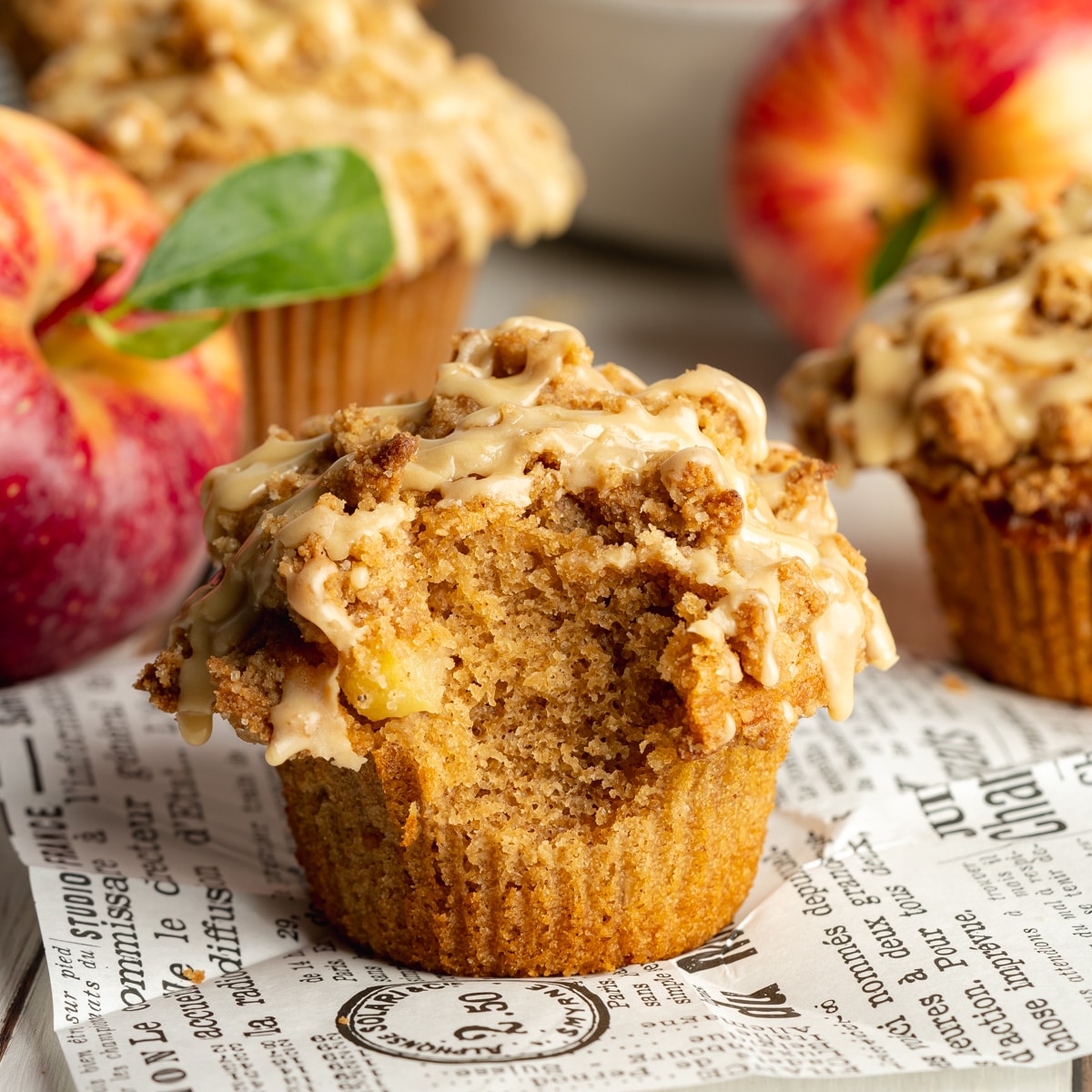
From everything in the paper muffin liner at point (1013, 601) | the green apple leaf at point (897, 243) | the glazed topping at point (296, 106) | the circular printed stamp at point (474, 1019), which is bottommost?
the circular printed stamp at point (474, 1019)

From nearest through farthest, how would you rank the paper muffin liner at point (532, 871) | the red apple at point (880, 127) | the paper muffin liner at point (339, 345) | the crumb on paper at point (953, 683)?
the paper muffin liner at point (532, 871) → the crumb on paper at point (953, 683) → the paper muffin liner at point (339, 345) → the red apple at point (880, 127)

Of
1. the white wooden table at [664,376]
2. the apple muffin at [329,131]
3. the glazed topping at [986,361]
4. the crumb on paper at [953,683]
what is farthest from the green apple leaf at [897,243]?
the crumb on paper at [953,683]

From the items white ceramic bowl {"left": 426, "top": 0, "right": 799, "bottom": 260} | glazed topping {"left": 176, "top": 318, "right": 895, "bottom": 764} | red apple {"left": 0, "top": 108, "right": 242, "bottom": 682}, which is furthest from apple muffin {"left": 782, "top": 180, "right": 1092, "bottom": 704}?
white ceramic bowl {"left": 426, "top": 0, "right": 799, "bottom": 260}

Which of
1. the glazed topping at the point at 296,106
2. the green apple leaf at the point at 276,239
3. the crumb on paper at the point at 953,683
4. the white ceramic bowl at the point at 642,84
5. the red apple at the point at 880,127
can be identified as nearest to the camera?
the green apple leaf at the point at 276,239

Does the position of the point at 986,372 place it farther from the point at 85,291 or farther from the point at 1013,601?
the point at 85,291

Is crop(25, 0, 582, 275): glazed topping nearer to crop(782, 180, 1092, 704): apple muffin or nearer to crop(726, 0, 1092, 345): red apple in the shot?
crop(726, 0, 1092, 345): red apple

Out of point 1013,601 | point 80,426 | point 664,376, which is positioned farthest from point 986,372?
point 664,376

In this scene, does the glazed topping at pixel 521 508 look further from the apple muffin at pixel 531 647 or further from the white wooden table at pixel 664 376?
the white wooden table at pixel 664 376
